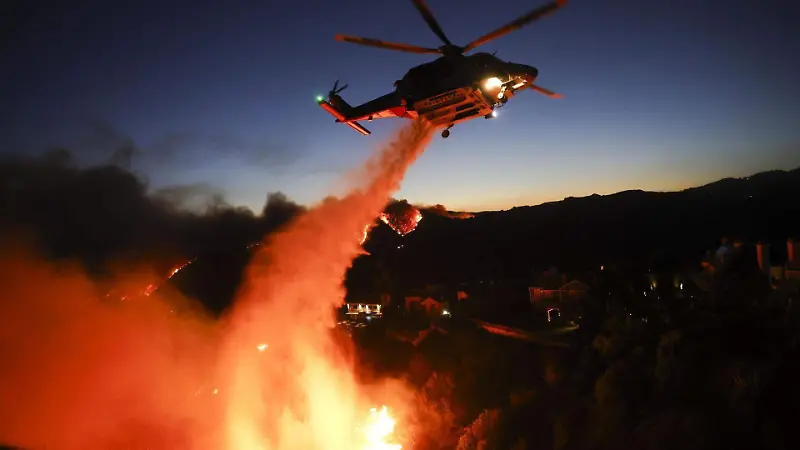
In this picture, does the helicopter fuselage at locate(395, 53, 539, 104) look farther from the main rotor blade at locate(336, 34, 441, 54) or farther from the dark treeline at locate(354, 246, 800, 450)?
the dark treeline at locate(354, 246, 800, 450)

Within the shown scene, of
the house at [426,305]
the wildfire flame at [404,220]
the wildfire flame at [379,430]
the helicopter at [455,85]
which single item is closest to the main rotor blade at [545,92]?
the helicopter at [455,85]

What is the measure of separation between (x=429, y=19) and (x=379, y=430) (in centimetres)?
1795

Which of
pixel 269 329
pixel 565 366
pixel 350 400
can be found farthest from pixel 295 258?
pixel 565 366

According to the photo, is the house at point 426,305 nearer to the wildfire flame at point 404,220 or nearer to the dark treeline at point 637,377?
the dark treeline at point 637,377

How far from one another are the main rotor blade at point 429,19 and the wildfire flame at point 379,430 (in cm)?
→ 1716

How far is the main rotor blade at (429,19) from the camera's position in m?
11.3

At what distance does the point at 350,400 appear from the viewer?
25578 mm

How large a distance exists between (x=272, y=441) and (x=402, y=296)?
65.0 feet

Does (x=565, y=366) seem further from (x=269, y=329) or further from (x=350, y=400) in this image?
(x=269, y=329)

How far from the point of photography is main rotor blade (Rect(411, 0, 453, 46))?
11344 mm

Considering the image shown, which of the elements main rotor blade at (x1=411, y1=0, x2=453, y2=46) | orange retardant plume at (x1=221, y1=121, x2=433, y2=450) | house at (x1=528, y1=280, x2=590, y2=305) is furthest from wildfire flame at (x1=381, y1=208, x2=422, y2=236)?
house at (x1=528, y1=280, x2=590, y2=305)

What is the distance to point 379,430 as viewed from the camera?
75.1 ft

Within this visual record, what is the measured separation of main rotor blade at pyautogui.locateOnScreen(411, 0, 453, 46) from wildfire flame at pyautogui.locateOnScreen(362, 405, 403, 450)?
17157mm

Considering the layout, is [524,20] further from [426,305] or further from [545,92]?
[426,305]
